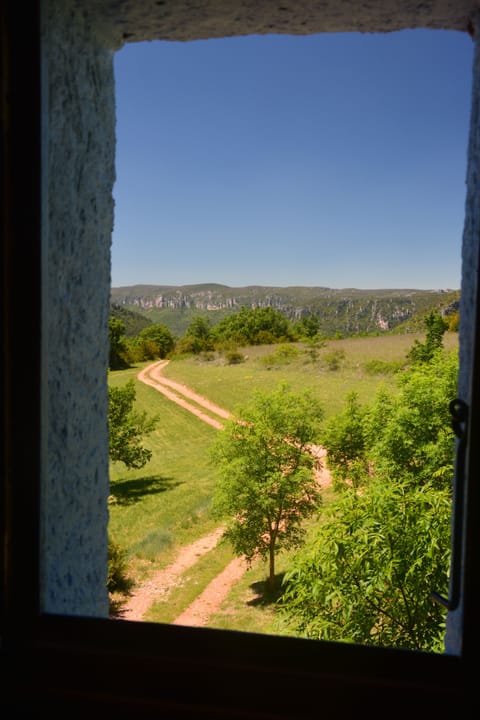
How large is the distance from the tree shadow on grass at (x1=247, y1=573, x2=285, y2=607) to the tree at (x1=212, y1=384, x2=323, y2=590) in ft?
0.56

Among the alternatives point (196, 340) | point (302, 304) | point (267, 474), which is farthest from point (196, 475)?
point (302, 304)

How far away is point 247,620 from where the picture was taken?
11.5 metres

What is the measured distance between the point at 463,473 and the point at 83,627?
2.79 ft

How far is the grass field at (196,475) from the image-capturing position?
12.7 m

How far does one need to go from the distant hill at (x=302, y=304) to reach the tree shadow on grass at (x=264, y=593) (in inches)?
1981

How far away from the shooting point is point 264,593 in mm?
13000

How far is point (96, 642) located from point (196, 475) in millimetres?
22228

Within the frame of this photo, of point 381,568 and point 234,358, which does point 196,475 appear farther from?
point 234,358

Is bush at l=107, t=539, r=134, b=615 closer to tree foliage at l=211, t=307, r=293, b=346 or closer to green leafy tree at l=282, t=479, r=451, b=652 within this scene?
green leafy tree at l=282, t=479, r=451, b=652

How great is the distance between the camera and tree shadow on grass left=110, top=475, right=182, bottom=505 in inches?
761

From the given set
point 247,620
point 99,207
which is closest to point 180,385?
point 247,620

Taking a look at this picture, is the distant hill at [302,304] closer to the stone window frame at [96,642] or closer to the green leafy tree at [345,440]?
the green leafy tree at [345,440]

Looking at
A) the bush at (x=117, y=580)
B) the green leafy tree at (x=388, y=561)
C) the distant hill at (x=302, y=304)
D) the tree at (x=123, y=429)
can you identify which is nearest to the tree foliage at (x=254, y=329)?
the distant hill at (x=302, y=304)
